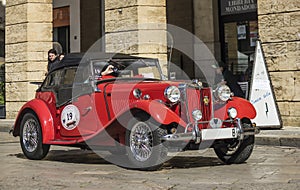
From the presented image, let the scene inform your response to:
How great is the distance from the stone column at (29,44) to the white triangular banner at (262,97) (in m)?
6.53

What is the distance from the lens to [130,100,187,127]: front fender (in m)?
6.44

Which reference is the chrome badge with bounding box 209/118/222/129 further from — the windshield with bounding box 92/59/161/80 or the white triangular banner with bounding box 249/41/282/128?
the white triangular banner with bounding box 249/41/282/128

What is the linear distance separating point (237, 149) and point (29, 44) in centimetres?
939

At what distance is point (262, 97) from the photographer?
11086 millimetres

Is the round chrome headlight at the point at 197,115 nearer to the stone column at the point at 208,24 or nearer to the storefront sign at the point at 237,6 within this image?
the storefront sign at the point at 237,6

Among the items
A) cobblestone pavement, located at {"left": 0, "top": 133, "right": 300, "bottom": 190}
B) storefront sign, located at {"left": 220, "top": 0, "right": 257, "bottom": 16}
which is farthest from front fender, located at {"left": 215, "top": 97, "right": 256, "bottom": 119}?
storefront sign, located at {"left": 220, "top": 0, "right": 257, "bottom": 16}

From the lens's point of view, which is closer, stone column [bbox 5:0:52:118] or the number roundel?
the number roundel

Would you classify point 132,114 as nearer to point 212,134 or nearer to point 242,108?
point 212,134

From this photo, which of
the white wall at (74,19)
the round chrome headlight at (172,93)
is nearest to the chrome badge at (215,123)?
the round chrome headlight at (172,93)

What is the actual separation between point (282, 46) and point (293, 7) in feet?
2.66

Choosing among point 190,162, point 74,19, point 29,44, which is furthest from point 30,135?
point 74,19

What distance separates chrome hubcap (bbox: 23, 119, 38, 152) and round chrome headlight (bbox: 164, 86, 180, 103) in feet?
8.07

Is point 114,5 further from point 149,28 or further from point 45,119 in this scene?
point 45,119

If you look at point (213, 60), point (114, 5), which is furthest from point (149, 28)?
point (213, 60)
